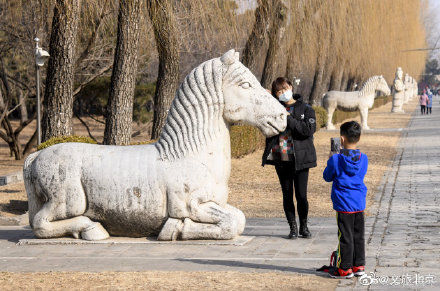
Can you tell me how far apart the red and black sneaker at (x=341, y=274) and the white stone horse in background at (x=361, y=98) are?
2579 cm

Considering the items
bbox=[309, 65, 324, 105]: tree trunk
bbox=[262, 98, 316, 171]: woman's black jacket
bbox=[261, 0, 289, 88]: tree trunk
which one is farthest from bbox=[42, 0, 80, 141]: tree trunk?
bbox=[309, 65, 324, 105]: tree trunk

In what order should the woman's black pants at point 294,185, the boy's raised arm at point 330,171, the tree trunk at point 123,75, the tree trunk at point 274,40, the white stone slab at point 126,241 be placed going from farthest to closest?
the tree trunk at point 274,40
the tree trunk at point 123,75
the woman's black pants at point 294,185
the white stone slab at point 126,241
the boy's raised arm at point 330,171

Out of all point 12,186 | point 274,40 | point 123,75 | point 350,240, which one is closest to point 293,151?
point 350,240

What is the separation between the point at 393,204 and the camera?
10.6m

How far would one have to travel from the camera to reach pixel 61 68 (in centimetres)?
1132

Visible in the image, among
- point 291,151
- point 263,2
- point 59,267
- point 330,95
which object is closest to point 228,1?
point 263,2

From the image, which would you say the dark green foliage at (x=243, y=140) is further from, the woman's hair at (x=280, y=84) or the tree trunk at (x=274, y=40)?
the woman's hair at (x=280, y=84)

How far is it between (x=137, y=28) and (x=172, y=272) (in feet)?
25.2

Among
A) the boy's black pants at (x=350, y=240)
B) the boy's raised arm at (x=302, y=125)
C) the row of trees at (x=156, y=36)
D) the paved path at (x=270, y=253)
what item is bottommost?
the paved path at (x=270, y=253)

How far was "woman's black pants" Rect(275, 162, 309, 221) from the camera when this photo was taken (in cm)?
770

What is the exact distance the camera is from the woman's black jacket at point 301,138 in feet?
24.8

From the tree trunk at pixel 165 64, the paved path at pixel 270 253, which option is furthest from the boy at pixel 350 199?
the tree trunk at pixel 165 64

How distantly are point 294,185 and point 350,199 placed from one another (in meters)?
1.76

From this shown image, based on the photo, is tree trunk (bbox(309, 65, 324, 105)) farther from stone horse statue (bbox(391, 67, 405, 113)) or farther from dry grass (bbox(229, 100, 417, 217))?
stone horse statue (bbox(391, 67, 405, 113))
